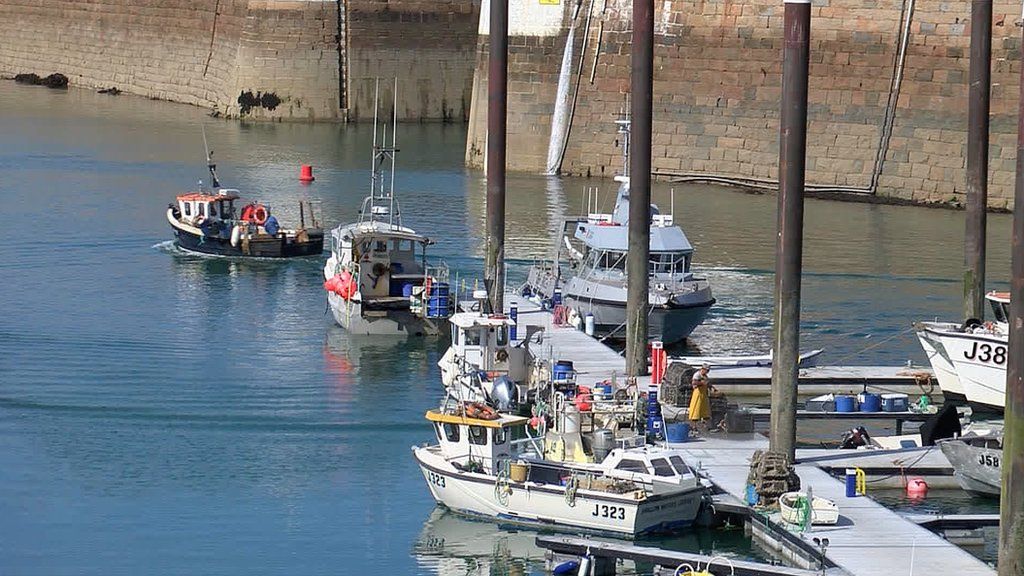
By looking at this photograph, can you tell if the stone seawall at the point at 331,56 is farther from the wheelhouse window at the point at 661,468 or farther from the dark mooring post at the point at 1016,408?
the dark mooring post at the point at 1016,408

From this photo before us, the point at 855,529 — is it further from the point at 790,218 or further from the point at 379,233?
the point at 379,233

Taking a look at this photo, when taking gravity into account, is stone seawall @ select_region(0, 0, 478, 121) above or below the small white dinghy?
above

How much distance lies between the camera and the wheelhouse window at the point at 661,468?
23.5 metres

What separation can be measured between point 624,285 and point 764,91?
20.2 m

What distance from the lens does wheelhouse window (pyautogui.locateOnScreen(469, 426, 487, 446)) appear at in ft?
80.4

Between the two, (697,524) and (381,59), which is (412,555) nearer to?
(697,524)

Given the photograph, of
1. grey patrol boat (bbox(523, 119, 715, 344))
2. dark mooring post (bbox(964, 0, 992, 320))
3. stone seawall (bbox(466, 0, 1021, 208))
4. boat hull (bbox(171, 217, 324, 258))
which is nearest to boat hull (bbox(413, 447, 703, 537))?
dark mooring post (bbox(964, 0, 992, 320))

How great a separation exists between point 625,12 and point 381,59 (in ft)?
61.9

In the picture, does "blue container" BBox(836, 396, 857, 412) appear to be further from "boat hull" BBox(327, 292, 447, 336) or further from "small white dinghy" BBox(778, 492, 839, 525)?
"boat hull" BBox(327, 292, 447, 336)

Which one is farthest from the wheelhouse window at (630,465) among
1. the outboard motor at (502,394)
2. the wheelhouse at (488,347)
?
the wheelhouse at (488,347)

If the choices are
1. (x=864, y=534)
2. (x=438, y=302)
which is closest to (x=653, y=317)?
(x=438, y=302)

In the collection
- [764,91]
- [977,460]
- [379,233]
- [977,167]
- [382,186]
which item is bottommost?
[977,460]

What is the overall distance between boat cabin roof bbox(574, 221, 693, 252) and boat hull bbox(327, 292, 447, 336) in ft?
10.2

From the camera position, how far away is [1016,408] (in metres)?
17.9
